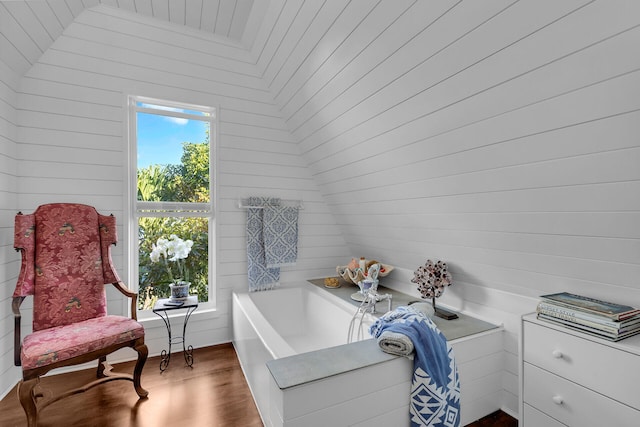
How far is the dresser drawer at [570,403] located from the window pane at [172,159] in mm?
2683

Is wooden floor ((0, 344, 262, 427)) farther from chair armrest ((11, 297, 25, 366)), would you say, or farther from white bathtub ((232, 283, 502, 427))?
chair armrest ((11, 297, 25, 366))

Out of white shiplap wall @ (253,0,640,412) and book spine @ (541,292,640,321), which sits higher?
white shiplap wall @ (253,0,640,412)

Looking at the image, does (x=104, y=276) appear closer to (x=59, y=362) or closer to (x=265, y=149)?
(x=59, y=362)

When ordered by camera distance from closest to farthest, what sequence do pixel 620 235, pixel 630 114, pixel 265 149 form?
pixel 630 114 → pixel 620 235 → pixel 265 149

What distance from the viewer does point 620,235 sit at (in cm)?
126

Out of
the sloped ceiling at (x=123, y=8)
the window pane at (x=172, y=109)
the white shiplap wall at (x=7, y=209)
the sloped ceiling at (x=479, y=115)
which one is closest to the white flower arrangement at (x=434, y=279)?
the sloped ceiling at (x=479, y=115)

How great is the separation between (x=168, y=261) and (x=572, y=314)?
9.21 feet

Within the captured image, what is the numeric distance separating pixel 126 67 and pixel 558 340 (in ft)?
11.0

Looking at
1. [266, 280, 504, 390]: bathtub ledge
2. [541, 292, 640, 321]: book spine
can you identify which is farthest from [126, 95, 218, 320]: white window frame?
[541, 292, 640, 321]: book spine

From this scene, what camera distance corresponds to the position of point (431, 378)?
1.38 m

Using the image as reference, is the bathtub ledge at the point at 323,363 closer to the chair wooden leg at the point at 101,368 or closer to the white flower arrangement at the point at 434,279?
the white flower arrangement at the point at 434,279

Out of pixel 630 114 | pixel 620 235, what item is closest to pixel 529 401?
pixel 620 235

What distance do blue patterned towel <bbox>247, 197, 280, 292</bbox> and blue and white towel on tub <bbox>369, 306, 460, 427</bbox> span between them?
64.3 inches

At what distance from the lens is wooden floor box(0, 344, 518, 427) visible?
1779 millimetres
